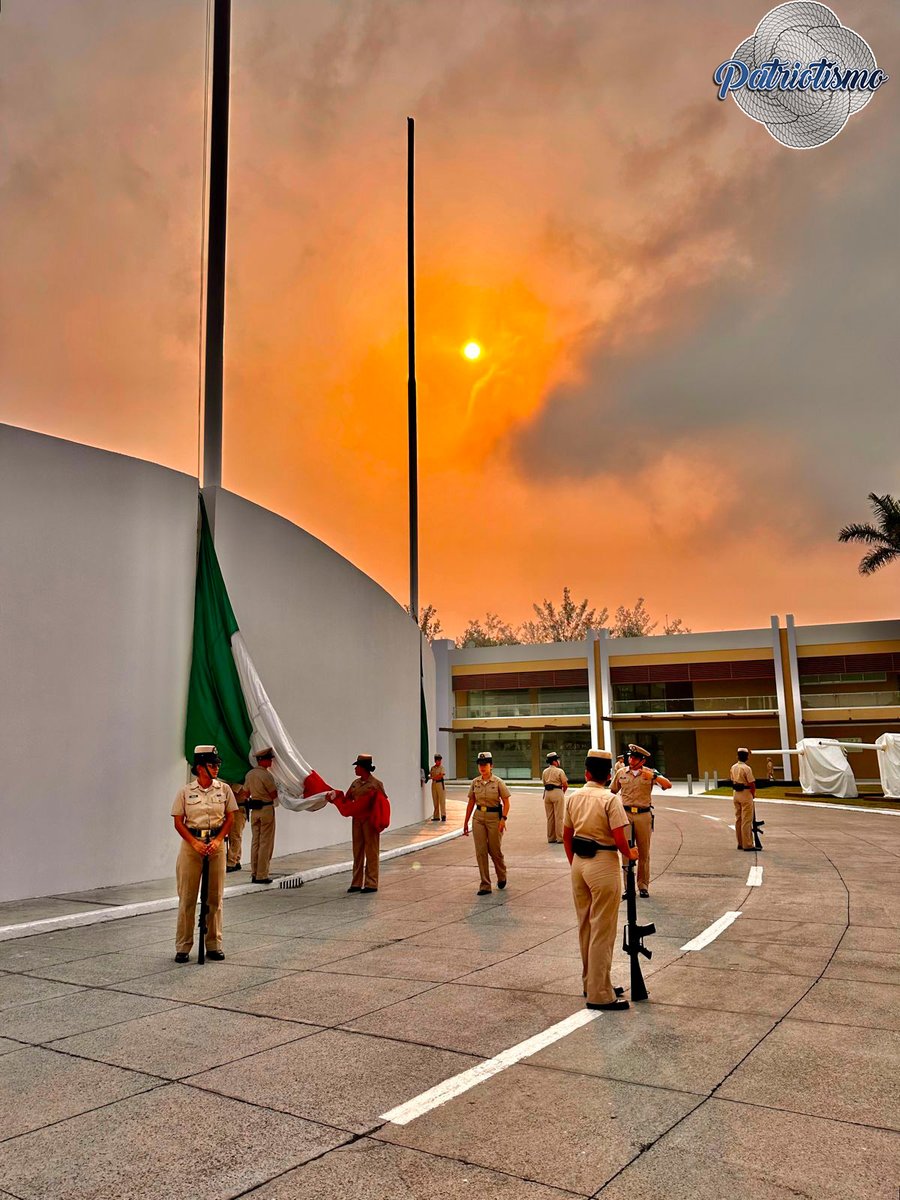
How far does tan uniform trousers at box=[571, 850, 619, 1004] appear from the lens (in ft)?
20.5

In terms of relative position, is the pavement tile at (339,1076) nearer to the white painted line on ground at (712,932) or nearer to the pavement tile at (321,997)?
the pavement tile at (321,997)

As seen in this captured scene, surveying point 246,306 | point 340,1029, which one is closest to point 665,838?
point 340,1029

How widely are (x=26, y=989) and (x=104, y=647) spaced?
6303 mm

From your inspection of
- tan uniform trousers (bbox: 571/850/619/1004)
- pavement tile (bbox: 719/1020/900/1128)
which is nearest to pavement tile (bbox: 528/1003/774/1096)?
pavement tile (bbox: 719/1020/900/1128)

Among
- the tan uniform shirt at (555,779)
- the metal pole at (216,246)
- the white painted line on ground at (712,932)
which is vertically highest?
the metal pole at (216,246)

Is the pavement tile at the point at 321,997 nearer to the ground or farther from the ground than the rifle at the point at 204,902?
nearer to the ground

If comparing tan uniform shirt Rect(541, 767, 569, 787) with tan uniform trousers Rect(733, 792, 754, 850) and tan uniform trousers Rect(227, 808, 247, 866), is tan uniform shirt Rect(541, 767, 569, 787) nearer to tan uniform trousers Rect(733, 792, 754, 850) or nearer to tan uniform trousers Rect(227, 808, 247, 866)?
tan uniform trousers Rect(733, 792, 754, 850)

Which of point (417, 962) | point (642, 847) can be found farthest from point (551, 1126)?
point (642, 847)

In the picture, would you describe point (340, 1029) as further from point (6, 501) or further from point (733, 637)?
point (733, 637)

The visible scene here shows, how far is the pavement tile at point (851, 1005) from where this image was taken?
593cm

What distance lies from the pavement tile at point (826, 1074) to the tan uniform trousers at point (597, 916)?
120 cm

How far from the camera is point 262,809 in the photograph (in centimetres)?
1320

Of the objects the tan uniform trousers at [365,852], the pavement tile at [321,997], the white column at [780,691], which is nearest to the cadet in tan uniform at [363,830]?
the tan uniform trousers at [365,852]

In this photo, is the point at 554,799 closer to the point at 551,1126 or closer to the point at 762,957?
the point at 762,957
